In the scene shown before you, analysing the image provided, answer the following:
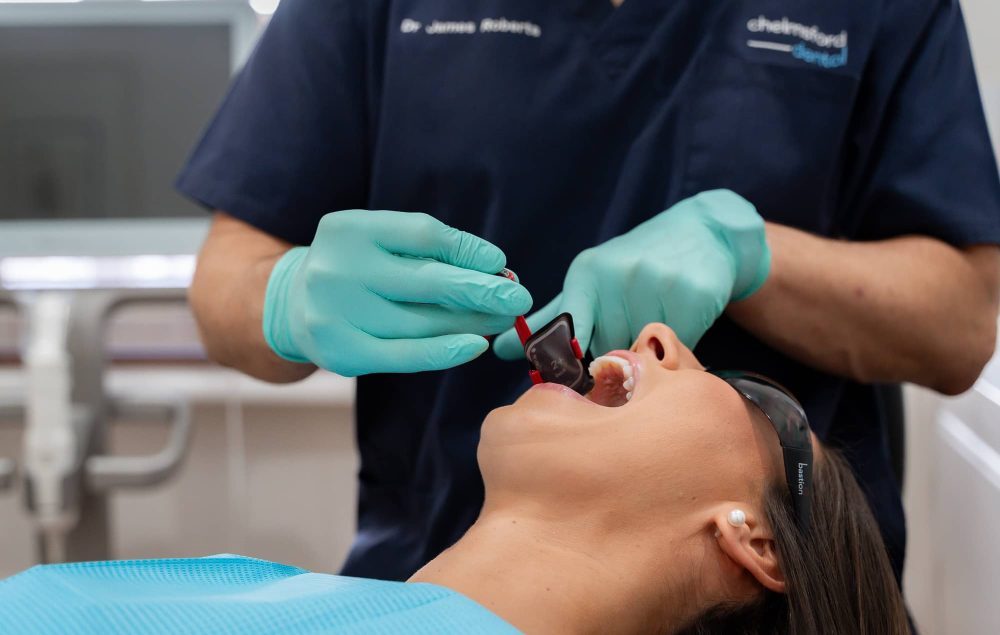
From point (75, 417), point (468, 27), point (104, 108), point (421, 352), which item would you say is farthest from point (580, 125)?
point (104, 108)

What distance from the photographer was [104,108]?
238 cm

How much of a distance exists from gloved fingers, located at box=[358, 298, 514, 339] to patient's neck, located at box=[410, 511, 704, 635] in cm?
19

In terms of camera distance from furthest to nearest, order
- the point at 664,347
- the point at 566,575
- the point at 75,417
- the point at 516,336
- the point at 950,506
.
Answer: the point at 75,417 < the point at 950,506 < the point at 516,336 < the point at 664,347 < the point at 566,575

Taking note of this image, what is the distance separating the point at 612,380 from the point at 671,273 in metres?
0.14

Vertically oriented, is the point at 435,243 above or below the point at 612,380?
above

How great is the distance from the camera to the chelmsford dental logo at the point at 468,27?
1220 millimetres

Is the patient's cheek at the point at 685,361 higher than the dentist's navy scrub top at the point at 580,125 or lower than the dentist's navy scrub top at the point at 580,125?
lower

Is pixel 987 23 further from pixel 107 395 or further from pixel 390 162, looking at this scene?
pixel 107 395

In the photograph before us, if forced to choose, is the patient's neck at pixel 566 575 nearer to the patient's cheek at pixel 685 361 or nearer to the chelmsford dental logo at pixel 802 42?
the patient's cheek at pixel 685 361

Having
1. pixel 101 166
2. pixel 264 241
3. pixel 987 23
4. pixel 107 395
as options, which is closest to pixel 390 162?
pixel 264 241

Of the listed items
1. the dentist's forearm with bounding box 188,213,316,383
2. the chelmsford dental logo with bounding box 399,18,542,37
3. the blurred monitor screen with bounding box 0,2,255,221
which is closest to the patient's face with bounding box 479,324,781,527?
the dentist's forearm with bounding box 188,213,316,383

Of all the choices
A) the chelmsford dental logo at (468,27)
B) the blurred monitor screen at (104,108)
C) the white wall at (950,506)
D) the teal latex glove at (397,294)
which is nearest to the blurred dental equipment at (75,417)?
the blurred monitor screen at (104,108)

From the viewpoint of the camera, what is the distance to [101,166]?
94.3 inches

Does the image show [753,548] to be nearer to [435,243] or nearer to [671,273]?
[671,273]
